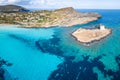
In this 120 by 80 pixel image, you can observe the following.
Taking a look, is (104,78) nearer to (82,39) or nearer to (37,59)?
(37,59)

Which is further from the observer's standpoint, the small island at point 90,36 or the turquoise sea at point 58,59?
the small island at point 90,36

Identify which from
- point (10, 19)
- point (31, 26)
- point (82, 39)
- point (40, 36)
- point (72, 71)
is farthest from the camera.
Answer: point (10, 19)

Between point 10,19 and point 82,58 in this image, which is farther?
point 10,19

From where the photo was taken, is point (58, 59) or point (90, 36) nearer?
point (58, 59)

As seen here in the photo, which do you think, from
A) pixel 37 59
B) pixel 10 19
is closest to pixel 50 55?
pixel 37 59

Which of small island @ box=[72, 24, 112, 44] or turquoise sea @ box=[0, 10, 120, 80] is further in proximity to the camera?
small island @ box=[72, 24, 112, 44]

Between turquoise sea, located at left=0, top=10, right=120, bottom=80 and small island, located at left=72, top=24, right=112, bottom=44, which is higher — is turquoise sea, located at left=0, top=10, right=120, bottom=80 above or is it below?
below

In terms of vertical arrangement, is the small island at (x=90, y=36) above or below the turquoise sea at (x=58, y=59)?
above

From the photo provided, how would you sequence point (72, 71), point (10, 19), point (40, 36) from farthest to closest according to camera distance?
point (10, 19)
point (40, 36)
point (72, 71)
